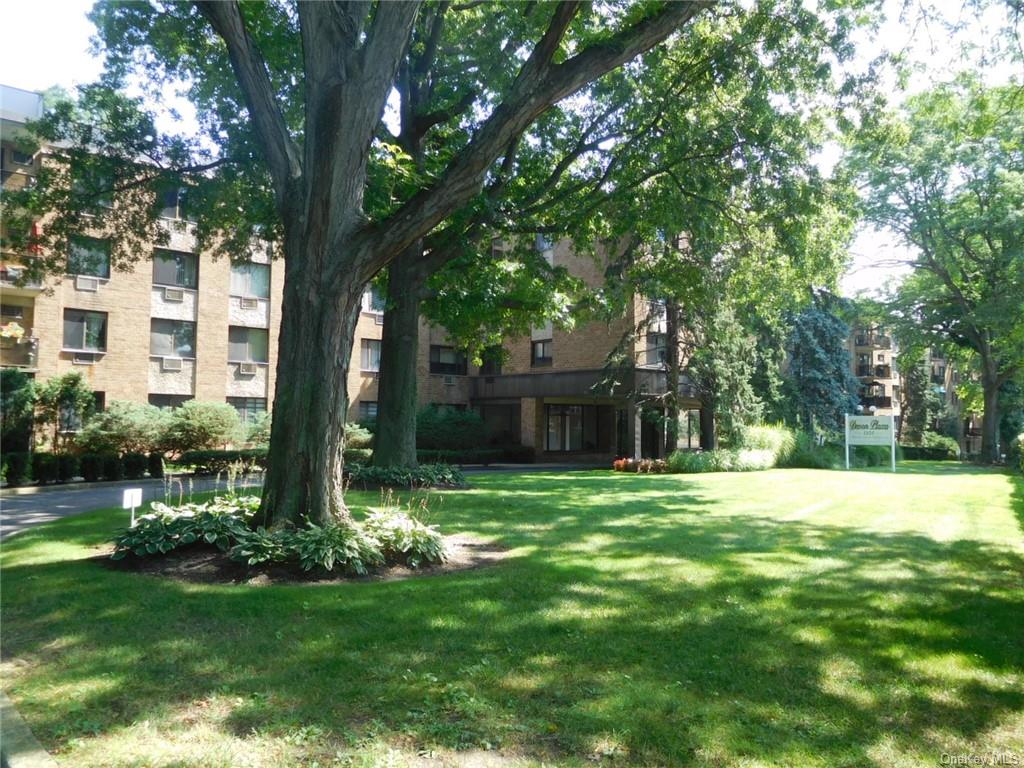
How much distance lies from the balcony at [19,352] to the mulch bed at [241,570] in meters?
21.5

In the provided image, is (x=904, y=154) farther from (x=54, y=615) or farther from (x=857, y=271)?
(x=54, y=615)

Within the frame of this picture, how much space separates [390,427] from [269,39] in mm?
8355

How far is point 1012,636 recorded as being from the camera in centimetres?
605

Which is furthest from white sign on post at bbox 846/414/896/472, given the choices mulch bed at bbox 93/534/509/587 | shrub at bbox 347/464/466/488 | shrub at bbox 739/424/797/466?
mulch bed at bbox 93/534/509/587

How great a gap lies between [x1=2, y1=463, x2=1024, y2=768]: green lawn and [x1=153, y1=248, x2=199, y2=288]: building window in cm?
2310

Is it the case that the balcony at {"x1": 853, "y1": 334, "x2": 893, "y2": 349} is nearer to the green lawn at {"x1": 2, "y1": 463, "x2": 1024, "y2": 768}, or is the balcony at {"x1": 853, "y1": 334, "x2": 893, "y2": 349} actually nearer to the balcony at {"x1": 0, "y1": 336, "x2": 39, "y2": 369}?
the balcony at {"x1": 0, "y1": 336, "x2": 39, "y2": 369}

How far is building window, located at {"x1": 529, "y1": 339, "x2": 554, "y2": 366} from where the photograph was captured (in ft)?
121

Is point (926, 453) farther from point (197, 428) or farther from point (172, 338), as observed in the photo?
point (172, 338)

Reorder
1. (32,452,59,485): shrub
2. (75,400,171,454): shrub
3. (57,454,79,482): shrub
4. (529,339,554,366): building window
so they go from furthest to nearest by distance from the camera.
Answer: (529,339,554,366): building window → (75,400,171,454): shrub → (57,454,79,482): shrub → (32,452,59,485): shrub

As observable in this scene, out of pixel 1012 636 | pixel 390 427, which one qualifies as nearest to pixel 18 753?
pixel 1012 636

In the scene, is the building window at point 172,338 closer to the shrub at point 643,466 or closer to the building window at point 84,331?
the building window at point 84,331

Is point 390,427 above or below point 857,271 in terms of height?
below

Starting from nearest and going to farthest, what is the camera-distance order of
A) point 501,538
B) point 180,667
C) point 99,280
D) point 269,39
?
point 180,667, point 501,538, point 269,39, point 99,280

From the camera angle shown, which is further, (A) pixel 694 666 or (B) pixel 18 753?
(A) pixel 694 666
